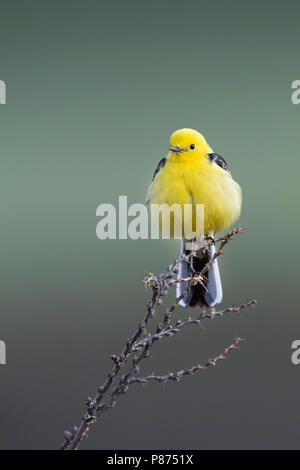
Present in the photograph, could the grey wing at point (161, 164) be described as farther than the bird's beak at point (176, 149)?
Yes

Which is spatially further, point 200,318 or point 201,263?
point 201,263

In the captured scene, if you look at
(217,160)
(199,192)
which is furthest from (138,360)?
(217,160)

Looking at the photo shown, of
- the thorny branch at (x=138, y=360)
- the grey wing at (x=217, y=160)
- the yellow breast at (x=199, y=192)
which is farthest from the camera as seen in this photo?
the grey wing at (x=217, y=160)

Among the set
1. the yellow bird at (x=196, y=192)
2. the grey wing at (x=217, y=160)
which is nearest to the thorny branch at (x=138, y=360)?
the yellow bird at (x=196, y=192)

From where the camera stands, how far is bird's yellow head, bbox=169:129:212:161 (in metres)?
3.31

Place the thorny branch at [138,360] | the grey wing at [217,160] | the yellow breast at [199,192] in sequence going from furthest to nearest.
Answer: the grey wing at [217,160]
the yellow breast at [199,192]
the thorny branch at [138,360]

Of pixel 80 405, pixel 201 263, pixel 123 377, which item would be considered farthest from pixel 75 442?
pixel 80 405

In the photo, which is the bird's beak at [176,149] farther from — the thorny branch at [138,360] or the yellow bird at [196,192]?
the thorny branch at [138,360]

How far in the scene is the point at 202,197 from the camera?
10.7 feet

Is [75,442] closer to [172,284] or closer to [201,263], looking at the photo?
[172,284]

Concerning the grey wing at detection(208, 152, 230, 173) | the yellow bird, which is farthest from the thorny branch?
the grey wing at detection(208, 152, 230, 173)

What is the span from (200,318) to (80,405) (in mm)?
3340

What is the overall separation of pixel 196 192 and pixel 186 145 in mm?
265

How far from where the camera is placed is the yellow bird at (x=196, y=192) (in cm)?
325
